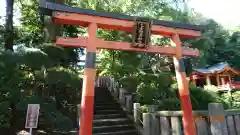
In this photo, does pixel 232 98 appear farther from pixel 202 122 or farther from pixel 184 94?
pixel 202 122

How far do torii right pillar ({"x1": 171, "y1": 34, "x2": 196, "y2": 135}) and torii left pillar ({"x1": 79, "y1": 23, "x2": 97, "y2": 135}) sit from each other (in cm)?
217

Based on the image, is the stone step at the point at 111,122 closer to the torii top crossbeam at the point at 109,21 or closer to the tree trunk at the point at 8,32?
the torii top crossbeam at the point at 109,21

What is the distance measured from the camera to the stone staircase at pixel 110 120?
692 centimetres

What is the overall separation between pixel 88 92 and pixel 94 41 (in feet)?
4.01

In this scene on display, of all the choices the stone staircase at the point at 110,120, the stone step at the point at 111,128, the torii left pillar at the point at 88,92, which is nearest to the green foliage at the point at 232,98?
the stone staircase at the point at 110,120

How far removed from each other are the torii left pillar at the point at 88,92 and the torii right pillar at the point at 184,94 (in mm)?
2173

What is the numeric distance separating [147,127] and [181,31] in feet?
9.40

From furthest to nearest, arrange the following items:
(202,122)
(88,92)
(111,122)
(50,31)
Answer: (50,31) → (111,122) → (88,92) → (202,122)

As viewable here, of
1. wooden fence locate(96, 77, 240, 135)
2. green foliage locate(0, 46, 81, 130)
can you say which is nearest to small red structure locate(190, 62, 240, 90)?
wooden fence locate(96, 77, 240, 135)

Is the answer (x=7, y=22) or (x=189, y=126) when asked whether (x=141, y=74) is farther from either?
(x=7, y=22)

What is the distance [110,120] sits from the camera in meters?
7.38

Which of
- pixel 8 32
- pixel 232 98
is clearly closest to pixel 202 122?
pixel 8 32

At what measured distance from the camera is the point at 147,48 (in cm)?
578

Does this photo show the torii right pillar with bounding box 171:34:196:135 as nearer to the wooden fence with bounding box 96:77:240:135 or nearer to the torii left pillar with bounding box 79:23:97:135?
the wooden fence with bounding box 96:77:240:135
